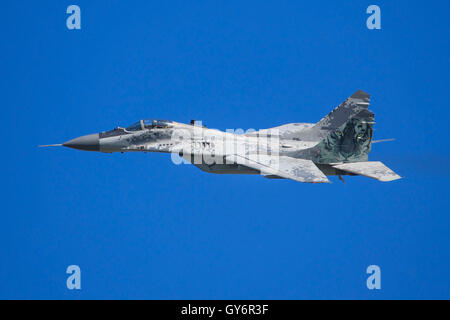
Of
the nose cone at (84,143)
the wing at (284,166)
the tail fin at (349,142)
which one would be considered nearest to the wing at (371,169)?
the tail fin at (349,142)

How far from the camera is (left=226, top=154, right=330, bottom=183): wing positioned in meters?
20.6

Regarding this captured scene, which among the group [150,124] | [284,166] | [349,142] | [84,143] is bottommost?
[284,166]

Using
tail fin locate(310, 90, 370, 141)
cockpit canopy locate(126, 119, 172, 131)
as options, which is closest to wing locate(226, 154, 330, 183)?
tail fin locate(310, 90, 370, 141)

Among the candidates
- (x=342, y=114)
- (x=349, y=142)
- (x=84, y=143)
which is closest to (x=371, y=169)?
(x=349, y=142)

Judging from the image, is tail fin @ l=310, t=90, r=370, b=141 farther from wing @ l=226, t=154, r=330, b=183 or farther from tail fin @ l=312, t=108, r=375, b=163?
wing @ l=226, t=154, r=330, b=183

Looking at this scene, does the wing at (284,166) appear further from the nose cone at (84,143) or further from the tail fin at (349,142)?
the nose cone at (84,143)

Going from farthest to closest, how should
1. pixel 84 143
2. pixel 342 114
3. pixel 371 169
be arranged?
1. pixel 84 143
2. pixel 342 114
3. pixel 371 169

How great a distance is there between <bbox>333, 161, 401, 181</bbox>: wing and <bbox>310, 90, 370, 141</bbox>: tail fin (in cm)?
144

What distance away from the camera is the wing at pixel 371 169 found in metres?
21.3

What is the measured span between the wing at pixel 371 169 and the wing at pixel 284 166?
1.24 metres

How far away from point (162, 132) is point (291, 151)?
443cm

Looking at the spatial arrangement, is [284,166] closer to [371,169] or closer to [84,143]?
[371,169]

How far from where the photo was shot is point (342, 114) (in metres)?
23.7

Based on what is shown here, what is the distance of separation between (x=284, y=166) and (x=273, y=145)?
1762 millimetres
